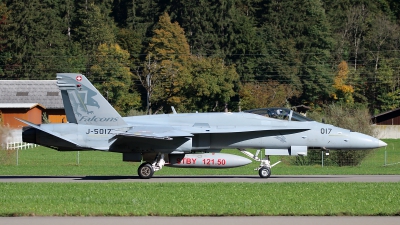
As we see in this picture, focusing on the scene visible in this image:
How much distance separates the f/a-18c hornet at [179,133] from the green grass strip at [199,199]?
2.87m

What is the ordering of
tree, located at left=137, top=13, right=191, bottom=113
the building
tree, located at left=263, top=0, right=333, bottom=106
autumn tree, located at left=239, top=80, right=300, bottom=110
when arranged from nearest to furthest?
the building < tree, located at left=137, top=13, right=191, bottom=113 < autumn tree, located at left=239, top=80, right=300, bottom=110 < tree, located at left=263, top=0, right=333, bottom=106

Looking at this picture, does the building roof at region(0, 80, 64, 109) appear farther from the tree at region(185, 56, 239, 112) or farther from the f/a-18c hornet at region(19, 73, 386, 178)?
the f/a-18c hornet at region(19, 73, 386, 178)

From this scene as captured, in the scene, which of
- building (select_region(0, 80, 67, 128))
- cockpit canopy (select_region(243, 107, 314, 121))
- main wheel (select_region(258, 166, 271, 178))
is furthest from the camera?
building (select_region(0, 80, 67, 128))

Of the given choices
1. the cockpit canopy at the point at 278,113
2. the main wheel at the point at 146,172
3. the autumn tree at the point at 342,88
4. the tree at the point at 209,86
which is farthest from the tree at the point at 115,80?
the cockpit canopy at the point at 278,113

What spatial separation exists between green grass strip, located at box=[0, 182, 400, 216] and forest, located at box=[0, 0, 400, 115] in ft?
171

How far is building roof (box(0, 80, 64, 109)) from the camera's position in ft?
237

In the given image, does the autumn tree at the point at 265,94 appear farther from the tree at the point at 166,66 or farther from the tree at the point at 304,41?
the tree at the point at 166,66

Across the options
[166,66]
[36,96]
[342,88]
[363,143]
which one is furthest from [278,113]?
[342,88]

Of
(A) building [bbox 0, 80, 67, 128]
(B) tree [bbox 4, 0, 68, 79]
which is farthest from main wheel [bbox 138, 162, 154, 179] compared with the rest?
(B) tree [bbox 4, 0, 68, 79]

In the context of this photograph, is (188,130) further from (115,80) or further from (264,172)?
(115,80)

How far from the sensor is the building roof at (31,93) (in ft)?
237

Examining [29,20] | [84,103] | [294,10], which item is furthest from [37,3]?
[84,103]

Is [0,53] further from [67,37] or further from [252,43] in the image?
[252,43]

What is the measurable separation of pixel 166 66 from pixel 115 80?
5.49 m
